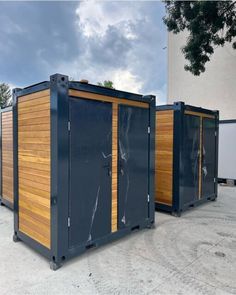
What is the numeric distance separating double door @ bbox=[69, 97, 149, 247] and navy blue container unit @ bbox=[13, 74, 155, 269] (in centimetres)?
1

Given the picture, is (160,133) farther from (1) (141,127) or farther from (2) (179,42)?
(2) (179,42)

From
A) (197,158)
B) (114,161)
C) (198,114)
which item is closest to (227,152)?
(197,158)

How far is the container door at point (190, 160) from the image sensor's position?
4305 mm

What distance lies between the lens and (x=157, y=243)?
3135 mm

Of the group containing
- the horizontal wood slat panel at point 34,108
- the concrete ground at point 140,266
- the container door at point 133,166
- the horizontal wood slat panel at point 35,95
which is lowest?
the concrete ground at point 140,266

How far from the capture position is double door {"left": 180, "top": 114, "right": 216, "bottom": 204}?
434 centimetres

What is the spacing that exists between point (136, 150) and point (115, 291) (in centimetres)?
176

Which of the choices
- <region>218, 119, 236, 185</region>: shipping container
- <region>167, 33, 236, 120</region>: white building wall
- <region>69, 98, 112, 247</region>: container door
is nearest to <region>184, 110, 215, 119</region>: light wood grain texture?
<region>69, 98, 112, 247</region>: container door

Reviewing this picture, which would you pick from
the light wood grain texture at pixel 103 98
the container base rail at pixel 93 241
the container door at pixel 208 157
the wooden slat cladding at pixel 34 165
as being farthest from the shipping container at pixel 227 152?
the wooden slat cladding at pixel 34 165

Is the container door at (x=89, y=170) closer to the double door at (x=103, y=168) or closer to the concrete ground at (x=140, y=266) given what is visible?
the double door at (x=103, y=168)

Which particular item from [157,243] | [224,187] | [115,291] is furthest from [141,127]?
[224,187]

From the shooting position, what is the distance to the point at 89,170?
2.77 m

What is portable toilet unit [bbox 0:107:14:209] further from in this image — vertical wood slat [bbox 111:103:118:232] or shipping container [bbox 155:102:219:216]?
shipping container [bbox 155:102:219:216]

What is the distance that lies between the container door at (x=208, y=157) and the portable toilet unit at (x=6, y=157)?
143 inches
